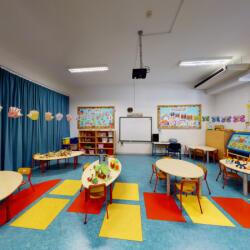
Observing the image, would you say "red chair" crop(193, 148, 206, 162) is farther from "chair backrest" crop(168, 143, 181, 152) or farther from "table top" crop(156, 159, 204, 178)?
"table top" crop(156, 159, 204, 178)

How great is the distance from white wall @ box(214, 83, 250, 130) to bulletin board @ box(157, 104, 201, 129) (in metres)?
0.85

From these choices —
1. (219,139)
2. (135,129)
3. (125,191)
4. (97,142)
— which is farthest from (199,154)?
(97,142)

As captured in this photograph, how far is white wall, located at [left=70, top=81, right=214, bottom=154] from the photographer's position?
598 centimetres

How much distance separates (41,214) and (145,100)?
5550 millimetres

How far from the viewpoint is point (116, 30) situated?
2.52 metres

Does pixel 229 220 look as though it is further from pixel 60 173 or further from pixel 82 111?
pixel 82 111

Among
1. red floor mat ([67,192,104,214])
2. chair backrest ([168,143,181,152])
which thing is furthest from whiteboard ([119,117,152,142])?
red floor mat ([67,192,104,214])

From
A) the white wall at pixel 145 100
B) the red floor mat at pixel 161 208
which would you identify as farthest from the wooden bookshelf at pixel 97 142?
the red floor mat at pixel 161 208

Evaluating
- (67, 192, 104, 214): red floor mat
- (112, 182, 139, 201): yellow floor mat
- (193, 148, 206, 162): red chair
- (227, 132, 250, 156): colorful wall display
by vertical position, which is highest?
(227, 132, 250, 156): colorful wall display

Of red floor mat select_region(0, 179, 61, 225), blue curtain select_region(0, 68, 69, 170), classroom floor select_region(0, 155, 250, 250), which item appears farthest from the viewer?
blue curtain select_region(0, 68, 69, 170)

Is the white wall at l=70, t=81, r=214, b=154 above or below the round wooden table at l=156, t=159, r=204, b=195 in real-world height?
above

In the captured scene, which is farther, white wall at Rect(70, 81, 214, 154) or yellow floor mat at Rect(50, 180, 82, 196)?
white wall at Rect(70, 81, 214, 154)

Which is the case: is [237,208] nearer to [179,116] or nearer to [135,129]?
[179,116]

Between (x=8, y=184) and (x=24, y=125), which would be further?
(x=24, y=125)
